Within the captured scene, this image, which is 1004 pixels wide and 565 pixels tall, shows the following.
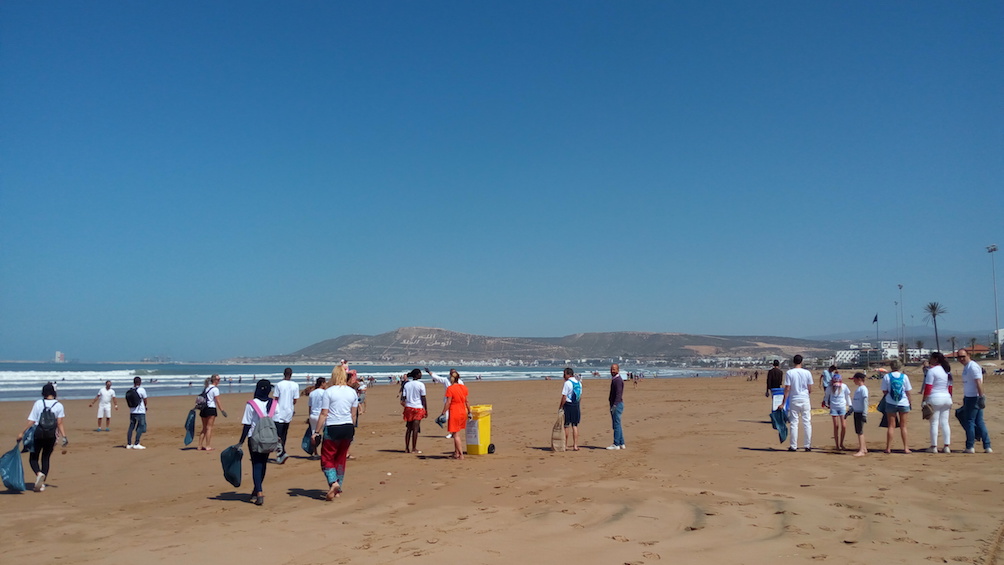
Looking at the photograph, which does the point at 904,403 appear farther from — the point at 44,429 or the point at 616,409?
the point at 44,429

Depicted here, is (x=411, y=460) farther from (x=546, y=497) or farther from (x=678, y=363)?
(x=678, y=363)

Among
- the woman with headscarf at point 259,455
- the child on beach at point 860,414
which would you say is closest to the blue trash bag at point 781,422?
the child on beach at point 860,414

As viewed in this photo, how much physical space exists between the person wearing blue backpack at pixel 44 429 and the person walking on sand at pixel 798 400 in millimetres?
11997

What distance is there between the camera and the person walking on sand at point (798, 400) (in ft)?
39.7

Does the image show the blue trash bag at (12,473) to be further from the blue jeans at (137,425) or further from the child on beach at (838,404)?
the child on beach at (838,404)

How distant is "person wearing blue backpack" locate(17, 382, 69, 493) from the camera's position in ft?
31.3

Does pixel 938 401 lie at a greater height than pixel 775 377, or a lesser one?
lesser

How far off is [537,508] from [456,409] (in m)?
4.66

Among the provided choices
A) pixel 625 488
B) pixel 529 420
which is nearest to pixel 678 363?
pixel 529 420

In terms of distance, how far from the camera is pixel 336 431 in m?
8.88

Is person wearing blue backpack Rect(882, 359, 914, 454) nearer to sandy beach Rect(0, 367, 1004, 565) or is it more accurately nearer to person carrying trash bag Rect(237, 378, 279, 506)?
sandy beach Rect(0, 367, 1004, 565)

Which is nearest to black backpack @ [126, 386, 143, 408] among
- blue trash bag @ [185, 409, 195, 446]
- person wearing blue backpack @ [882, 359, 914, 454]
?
blue trash bag @ [185, 409, 195, 446]

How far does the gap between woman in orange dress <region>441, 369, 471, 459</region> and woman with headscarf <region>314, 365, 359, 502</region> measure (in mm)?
3395

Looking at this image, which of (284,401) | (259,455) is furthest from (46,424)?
(259,455)
